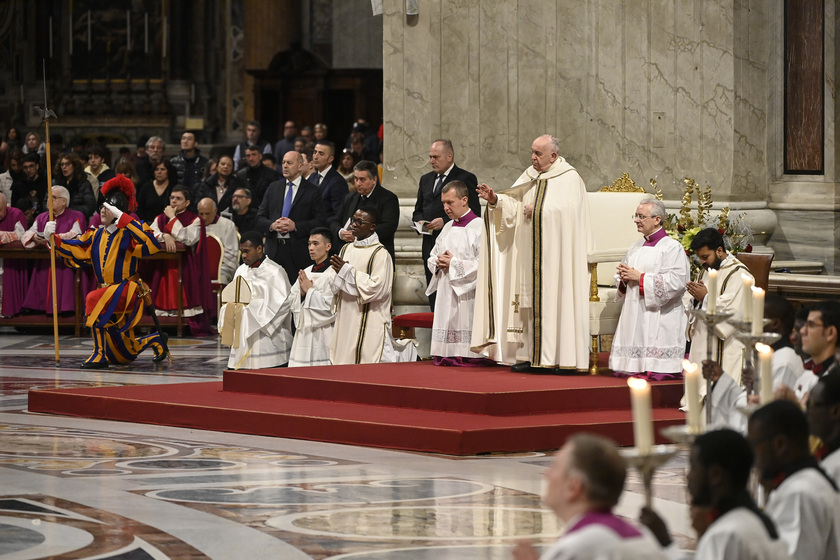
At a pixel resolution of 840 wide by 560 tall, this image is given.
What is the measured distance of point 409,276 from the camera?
12203 mm

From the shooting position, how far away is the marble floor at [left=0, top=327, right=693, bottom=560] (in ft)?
18.8

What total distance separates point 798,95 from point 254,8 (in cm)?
1276

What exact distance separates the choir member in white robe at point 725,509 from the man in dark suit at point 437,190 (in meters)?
7.22

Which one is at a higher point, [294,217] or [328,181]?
[328,181]

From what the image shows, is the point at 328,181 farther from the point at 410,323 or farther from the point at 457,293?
the point at 457,293

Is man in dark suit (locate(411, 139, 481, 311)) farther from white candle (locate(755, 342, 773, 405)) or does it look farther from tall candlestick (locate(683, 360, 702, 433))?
tall candlestick (locate(683, 360, 702, 433))

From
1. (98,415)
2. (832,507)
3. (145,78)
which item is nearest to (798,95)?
(98,415)

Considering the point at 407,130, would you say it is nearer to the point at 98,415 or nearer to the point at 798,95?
the point at 798,95

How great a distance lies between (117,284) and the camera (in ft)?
39.0

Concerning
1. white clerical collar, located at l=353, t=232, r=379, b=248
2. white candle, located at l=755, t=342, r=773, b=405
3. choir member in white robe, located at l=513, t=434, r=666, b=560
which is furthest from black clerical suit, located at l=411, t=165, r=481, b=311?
choir member in white robe, located at l=513, t=434, r=666, b=560

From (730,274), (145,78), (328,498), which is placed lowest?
(328,498)

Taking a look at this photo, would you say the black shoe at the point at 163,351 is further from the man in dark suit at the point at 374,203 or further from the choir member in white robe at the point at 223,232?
the choir member in white robe at the point at 223,232

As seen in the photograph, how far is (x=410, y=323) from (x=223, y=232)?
13.6 ft

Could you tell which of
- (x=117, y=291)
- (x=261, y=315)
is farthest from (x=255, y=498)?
(x=117, y=291)
